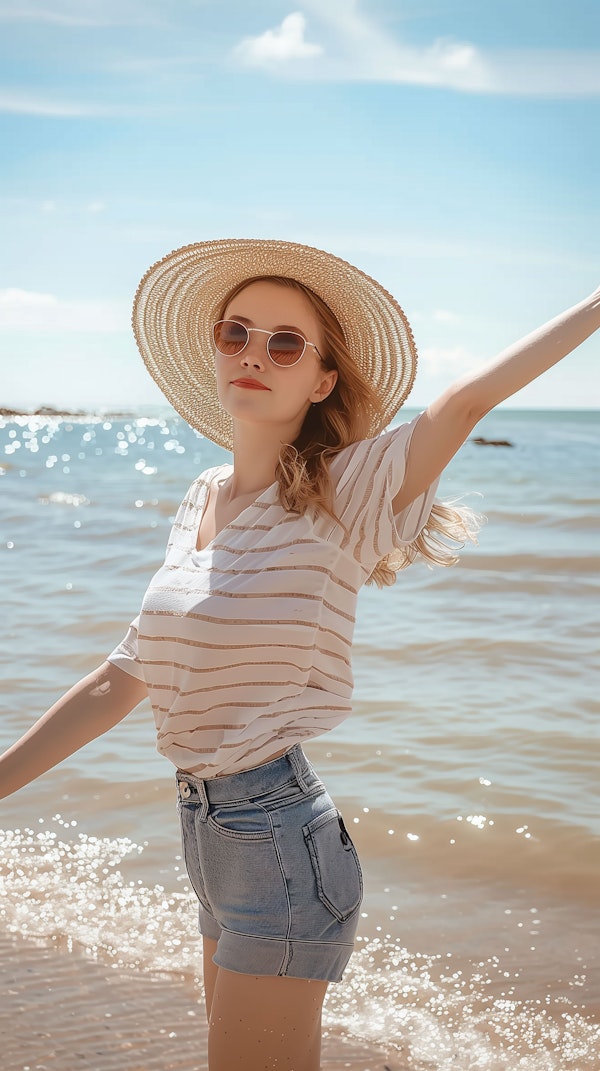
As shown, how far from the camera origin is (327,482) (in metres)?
2.27

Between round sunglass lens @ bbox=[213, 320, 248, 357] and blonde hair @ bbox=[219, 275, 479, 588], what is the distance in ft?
0.59

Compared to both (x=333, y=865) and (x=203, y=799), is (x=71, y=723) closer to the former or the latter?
(x=203, y=799)

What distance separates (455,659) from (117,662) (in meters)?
4.98

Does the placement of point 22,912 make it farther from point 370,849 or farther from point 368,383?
point 368,383

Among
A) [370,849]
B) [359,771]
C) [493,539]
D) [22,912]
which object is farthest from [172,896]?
[493,539]

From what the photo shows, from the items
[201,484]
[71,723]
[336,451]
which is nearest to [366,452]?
[336,451]

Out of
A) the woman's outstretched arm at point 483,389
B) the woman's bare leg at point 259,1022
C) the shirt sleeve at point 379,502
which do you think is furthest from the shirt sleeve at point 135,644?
the woman's bare leg at point 259,1022

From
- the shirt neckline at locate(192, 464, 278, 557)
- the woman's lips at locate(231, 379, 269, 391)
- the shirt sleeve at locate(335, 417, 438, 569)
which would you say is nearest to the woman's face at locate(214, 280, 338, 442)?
the woman's lips at locate(231, 379, 269, 391)

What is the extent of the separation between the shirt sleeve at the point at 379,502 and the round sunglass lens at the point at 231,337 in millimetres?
427

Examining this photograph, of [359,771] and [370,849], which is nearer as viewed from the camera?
[370,849]

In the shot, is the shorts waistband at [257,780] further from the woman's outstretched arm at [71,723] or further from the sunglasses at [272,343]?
the sunglasses at [272,343]

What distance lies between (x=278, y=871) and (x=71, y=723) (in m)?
0.65

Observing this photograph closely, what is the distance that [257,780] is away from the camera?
2.19m

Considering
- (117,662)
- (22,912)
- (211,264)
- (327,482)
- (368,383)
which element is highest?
(211,264)
